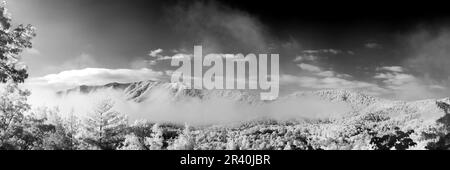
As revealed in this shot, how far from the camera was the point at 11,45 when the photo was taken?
61.0 feet

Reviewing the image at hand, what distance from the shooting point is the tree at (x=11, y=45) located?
1794cm

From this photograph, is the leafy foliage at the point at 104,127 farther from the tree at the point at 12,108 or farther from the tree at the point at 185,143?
the tree at the point at 185,143

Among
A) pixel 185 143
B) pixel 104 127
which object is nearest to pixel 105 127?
pixel 104 127

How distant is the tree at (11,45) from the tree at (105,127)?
13.8 m

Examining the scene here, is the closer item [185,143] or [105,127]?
[185,143]

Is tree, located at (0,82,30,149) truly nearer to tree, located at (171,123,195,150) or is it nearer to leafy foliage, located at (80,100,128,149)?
leafy foliage, located at (80,100,128,149)

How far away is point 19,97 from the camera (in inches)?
1064

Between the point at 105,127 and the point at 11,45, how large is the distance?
16611 millimetres

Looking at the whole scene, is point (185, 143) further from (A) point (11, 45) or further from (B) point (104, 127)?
(B) point (104, 127)

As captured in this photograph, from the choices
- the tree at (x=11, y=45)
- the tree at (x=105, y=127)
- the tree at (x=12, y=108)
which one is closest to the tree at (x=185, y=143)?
the tree at (x=11, y=45)

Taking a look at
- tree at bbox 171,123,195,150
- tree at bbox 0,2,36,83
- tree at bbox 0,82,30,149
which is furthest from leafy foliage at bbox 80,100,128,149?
tree at bbox 0,2,36,83

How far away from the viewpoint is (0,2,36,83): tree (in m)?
17.9
